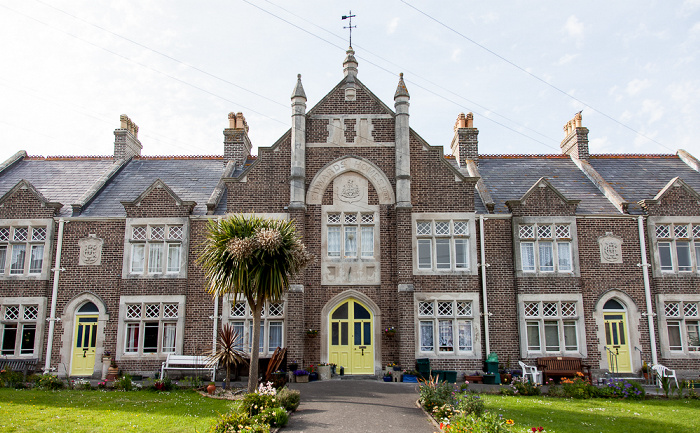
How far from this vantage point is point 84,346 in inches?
791

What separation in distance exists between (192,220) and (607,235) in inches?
603

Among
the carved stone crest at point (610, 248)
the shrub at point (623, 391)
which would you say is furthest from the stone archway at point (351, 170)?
the shrub at point (623, 391)

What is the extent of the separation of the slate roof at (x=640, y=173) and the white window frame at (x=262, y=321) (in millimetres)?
13862

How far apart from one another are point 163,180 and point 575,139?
18.4m

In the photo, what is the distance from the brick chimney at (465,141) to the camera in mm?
25000

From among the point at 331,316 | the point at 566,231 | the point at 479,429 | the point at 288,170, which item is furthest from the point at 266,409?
the point at 566,231

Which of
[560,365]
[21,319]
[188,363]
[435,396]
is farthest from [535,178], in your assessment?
[21,319]

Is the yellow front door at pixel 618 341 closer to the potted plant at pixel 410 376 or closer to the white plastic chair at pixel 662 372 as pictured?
the white plastic chair at pixel 662 372

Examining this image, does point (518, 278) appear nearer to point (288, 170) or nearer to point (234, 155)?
point (288, 170)

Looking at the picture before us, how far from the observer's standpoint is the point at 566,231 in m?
20.7

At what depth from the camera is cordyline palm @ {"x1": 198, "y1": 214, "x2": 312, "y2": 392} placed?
47.2 ft

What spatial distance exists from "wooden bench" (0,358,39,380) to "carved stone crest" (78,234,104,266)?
3.72 meters

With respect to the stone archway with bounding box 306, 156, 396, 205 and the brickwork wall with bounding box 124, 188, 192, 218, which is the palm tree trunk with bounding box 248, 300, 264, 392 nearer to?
the stone archway with bounding box 306, 156, 396, 205

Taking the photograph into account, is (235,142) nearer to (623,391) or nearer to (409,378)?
(409,378)
